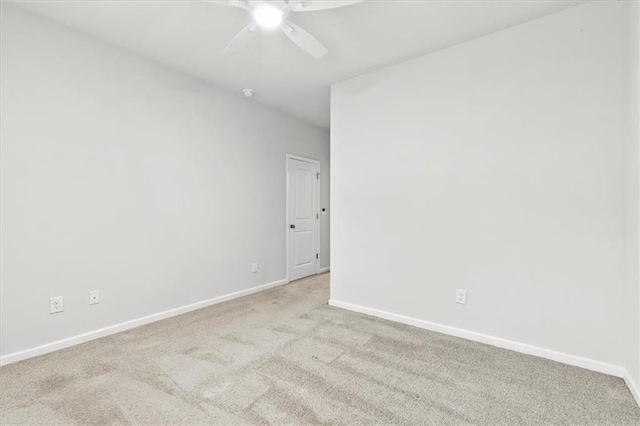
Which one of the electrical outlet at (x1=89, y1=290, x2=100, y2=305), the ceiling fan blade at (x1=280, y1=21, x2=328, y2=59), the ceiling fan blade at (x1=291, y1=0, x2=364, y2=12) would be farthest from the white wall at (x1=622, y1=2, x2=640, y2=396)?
the electrical outlet at (x1=89, y1=290, x2=100, y2=305)

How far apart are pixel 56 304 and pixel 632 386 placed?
13.0 feet

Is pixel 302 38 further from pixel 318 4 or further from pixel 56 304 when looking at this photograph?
pixel 56 304

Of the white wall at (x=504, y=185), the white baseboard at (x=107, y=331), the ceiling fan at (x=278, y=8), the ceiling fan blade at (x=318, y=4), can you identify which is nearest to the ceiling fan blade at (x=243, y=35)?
the ceiling fan at (x=278, y=8)

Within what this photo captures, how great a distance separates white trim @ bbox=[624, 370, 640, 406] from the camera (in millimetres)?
1731

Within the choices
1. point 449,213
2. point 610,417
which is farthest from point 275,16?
point 610,417

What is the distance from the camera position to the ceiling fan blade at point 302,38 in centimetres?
A: 191

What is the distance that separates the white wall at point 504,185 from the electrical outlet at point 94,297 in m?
2.34

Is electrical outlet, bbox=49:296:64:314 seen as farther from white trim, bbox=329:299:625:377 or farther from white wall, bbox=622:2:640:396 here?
white wall, bbox=622:2:640:396

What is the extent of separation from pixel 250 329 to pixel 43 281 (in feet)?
5.30

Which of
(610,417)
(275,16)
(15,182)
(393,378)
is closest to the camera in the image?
(610,417)

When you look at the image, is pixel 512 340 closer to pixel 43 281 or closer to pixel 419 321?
pixel 419 321

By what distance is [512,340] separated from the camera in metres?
2.39

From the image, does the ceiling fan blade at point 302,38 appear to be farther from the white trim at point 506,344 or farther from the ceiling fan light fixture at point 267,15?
the white trim at point 506,344

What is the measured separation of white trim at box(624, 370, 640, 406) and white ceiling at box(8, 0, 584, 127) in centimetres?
247
